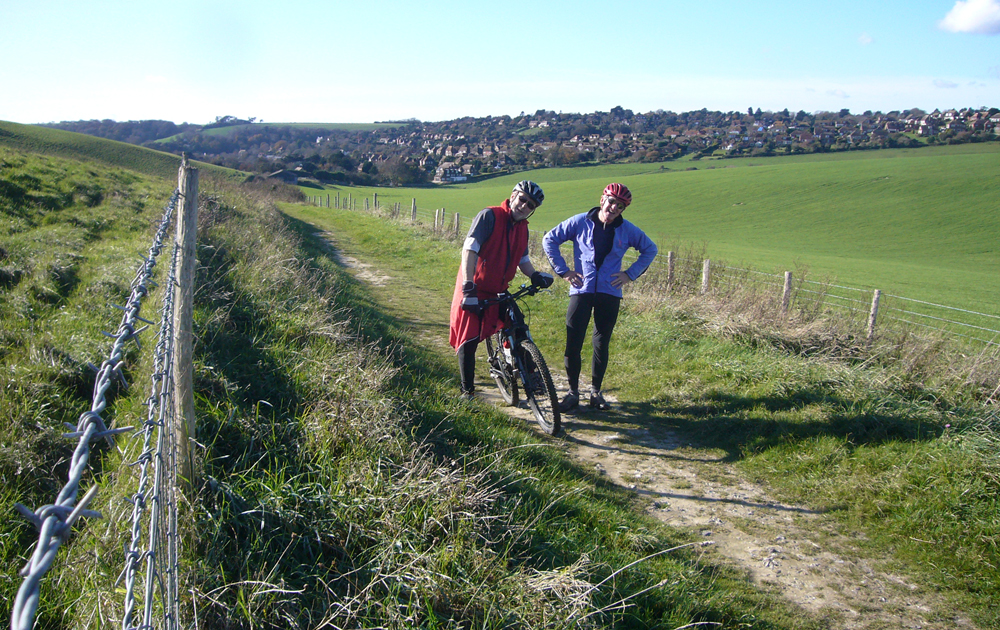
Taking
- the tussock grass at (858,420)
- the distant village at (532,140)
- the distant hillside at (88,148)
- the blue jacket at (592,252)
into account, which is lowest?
the tussock grass at (858,420)

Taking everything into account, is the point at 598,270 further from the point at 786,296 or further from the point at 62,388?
the point at 786,296

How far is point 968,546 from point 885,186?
56.4m

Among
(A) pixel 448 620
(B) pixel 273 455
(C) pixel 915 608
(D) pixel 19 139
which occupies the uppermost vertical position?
(D) pixel 19 139

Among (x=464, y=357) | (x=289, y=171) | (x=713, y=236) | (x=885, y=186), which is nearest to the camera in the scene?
(x=464, y=357)

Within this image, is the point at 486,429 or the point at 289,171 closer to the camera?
the point at 486,429

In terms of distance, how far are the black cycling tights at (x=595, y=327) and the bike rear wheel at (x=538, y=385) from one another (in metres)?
0.53

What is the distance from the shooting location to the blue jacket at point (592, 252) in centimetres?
566

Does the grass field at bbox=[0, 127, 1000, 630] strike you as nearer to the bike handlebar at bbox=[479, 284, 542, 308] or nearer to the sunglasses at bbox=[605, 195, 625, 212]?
the bike handlebar at bbox=[479, 284, 542, 308]

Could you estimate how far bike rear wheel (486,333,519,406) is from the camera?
18.9 ft

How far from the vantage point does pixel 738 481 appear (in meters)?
4.59

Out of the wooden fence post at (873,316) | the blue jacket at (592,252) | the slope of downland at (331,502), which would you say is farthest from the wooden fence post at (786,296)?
the slope of downland at (331,502)

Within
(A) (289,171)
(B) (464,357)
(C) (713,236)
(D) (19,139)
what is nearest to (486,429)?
(B) (464,357)

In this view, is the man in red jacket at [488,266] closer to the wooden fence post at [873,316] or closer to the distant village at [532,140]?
the wooden fence post at [873,316]

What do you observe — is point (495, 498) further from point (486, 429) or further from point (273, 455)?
point (486, 429)
